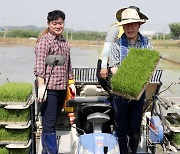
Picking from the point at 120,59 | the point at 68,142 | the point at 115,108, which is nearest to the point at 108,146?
the point at 115,108

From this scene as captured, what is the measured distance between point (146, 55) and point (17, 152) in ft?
5.79

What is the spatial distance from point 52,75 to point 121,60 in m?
0.73

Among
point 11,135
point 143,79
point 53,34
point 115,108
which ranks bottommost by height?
point 11,135

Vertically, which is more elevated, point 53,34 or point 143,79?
point 53,34

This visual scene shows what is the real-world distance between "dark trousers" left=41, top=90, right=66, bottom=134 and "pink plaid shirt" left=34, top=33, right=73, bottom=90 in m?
0.08

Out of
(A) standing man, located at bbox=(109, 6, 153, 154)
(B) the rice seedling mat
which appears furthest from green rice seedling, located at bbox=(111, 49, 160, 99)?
(B) the rice seedling mat

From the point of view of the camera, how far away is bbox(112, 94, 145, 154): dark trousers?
12.9ft

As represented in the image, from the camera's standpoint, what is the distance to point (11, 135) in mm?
4133

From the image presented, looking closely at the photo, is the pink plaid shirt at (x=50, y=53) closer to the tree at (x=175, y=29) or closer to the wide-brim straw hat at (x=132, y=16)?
the wide-brim straw hat at (x=132, y=16)

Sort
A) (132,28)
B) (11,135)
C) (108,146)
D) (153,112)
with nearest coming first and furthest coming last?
(108,146) < (132,28) < (11,135) < (153,112)

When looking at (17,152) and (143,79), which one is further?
(17,152)

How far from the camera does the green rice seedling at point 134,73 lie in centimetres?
355

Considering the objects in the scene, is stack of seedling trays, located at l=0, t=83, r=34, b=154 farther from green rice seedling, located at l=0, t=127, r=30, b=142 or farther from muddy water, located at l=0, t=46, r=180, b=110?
muddy water, located at l=0, t=46, r=180, b=110

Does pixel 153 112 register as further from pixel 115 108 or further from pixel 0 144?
pixel 0 144
